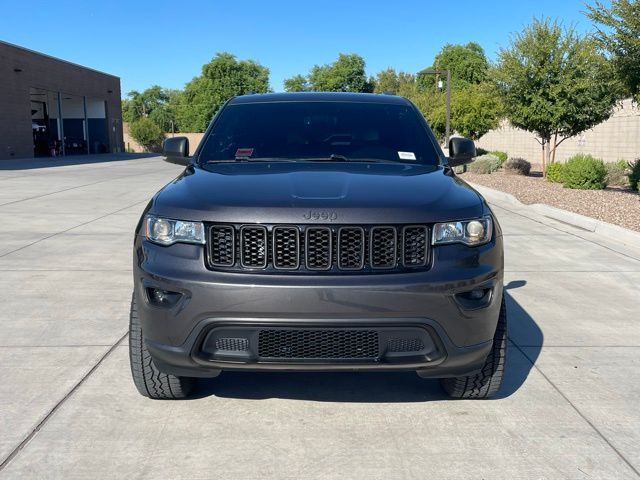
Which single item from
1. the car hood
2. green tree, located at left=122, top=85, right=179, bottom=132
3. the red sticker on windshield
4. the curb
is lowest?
the curb

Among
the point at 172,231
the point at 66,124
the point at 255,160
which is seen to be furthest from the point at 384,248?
the point at 66,124

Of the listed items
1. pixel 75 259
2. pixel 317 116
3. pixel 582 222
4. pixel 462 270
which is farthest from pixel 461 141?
pixel 582 222

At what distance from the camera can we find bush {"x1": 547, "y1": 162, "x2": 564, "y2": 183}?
772 inches

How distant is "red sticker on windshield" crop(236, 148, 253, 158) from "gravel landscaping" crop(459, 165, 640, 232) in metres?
8.24

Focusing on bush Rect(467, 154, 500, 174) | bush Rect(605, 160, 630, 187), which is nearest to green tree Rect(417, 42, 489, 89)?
bush Rect(467, 154, 500, 174)

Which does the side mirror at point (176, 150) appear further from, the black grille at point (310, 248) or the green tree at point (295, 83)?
the green tree at point (295, 83)

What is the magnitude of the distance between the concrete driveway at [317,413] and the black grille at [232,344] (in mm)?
514

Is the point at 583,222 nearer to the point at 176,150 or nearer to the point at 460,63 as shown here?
the point at 176,150

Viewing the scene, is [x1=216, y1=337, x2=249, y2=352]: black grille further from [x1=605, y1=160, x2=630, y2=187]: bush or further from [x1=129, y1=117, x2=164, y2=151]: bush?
[x1=129, y1=117, x2=164, y2=151]: bush

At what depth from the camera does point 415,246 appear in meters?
3.25

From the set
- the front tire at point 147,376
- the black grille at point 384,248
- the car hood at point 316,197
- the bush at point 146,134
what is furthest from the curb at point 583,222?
the bush at point 146,134

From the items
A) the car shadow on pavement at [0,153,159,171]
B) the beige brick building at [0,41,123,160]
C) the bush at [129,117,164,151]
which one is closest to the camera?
the car shadow on pavement at [0,153,159,171]

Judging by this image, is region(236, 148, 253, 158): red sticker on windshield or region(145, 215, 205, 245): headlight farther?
region(236, 148, 253, 158): red sticker on windshield

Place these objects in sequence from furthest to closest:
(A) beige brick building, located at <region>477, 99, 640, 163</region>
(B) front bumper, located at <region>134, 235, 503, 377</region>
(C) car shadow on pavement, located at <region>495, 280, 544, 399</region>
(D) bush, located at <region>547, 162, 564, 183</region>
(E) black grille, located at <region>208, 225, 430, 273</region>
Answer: (A) beige brick building, located at <region>477, 99, 640, 163</region> < (D) bush, located at <region>547, 162, 564, 183</region> < (C) car shadow on pavement, located at <region>495, 280, 544, 399</region> < (E) black grille, located at <region>208, 225, 430, 273</region> < (B) front bumper, located at <region>134, 235, 503, 377</region>
